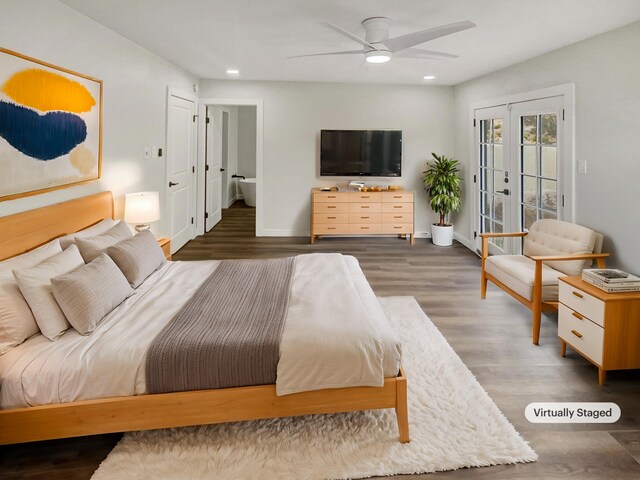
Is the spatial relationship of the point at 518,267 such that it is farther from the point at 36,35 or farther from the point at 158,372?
the point at 36,35

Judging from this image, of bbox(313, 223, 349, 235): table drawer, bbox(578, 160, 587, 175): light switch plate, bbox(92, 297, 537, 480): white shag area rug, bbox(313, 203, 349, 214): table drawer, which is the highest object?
bbox(578, 160, 587, 175): light switch plate

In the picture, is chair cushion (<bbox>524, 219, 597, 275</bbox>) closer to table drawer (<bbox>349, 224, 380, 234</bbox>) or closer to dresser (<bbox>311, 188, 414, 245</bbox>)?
dresser (<bbox>311, 188, 414, 245</bbox>)

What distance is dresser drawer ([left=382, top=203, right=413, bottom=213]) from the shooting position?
270 inches

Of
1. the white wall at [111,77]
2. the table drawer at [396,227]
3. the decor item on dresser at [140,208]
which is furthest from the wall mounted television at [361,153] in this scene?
the decor item on dresser at [140,208]

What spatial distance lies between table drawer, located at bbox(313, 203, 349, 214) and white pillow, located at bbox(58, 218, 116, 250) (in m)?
3.54

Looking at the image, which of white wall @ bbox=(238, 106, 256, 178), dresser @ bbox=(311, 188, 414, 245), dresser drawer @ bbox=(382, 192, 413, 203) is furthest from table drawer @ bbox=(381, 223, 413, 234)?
white wall @ bbox=(238, 106, 256, 178)

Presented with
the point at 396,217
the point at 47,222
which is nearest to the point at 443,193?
the point at 396,217

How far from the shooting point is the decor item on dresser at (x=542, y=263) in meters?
3.31

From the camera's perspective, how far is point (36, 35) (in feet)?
9.41

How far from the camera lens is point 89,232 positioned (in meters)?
3.25

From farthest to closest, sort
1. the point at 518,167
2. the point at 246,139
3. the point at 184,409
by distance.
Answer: the point at 246,139 → the point at 518,167 → the point at 184,409

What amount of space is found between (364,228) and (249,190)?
4.56 meters

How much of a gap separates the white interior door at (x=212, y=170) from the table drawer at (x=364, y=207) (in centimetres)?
257

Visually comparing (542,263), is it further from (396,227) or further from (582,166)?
(396,227)
